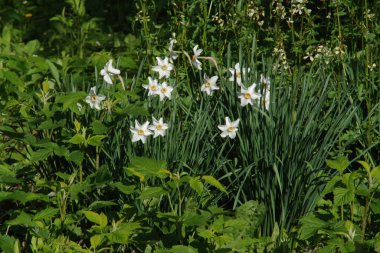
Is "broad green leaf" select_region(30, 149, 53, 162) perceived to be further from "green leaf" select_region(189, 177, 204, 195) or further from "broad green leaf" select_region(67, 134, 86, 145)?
"green leaf" select_region(189, 177, 204, 195)

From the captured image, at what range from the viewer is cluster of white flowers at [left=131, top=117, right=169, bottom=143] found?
3.26 metres

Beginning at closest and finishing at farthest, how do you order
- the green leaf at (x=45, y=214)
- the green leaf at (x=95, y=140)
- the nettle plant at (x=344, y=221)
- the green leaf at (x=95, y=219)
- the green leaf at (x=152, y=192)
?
the nettle plant at (x=344, y=221) → the green leaf at (x=152, y=192) → the green leaf at (x=95, y=219) → the green leaf at (x=45, y=214) → the green leaf at (x=95, y=140)

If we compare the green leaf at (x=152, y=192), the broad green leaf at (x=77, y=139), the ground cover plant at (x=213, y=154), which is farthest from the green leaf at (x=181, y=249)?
the broad green leaf at (x=77, y=139)

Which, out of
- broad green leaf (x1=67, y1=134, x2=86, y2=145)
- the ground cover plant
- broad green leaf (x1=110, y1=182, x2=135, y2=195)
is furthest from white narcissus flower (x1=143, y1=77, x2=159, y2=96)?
broad green leaf (x1=110, y1=182, x2=135, y2=195)

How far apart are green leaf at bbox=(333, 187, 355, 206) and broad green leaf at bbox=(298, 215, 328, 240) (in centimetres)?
10

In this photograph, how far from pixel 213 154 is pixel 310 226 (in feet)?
2.44

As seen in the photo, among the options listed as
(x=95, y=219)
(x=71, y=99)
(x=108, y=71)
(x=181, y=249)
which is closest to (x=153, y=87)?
(x=108, y=71)

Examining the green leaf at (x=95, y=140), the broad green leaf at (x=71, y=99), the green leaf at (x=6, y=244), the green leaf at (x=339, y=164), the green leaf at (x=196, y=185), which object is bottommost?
the green leaf at (x=6, y=244)

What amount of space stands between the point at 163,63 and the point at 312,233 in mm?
1163

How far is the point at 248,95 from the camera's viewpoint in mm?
3297

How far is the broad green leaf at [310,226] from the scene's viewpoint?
282cm

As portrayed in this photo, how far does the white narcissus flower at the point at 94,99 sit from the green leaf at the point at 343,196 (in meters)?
1.14

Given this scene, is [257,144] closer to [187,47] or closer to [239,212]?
[239,212]

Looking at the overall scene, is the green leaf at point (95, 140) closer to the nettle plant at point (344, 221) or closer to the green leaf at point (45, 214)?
the green leaf at point (45, 214)
